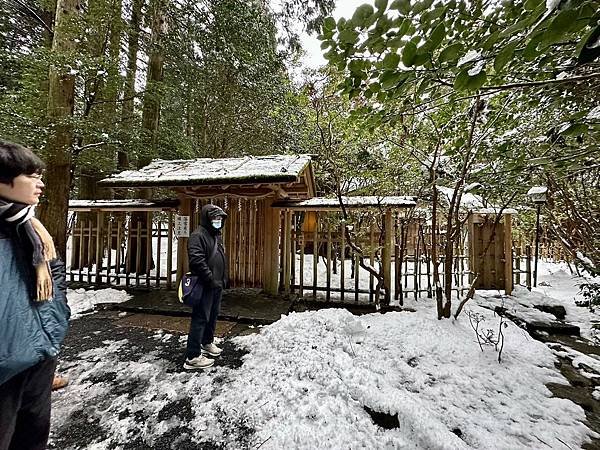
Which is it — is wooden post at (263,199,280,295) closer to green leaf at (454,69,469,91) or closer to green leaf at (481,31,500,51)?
green leaf at (454,69,469,91)

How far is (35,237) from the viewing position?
5.19 ft

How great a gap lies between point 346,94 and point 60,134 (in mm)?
5078

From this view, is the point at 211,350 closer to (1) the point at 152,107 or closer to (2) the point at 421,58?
(2) the point at 421,58

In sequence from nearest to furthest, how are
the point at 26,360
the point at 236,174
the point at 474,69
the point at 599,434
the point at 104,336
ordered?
the point at 474,69, the point at 26,360, the point at 599,434, the point at 104,336, the point at 236,174

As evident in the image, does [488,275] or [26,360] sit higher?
[26,360]

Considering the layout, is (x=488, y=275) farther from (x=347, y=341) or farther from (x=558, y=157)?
(x=558, y=157)

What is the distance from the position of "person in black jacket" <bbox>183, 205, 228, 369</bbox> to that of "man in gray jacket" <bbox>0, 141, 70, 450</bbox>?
1673mm

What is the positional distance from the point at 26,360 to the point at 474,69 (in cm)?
257

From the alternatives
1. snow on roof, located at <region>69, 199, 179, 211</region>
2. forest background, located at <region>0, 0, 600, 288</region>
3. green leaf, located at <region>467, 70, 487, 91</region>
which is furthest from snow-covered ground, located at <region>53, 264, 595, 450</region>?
snow on roof, located at <region>69, 199, 179, 211</region>

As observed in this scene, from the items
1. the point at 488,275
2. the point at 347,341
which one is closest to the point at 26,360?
the point at 347,341

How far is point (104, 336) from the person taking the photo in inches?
168

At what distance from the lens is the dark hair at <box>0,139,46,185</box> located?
4.84 ft

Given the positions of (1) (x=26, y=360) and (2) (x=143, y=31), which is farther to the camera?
(2) (x=143, y=31)

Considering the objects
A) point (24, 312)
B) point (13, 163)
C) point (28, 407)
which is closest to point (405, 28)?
point (13, 163)
